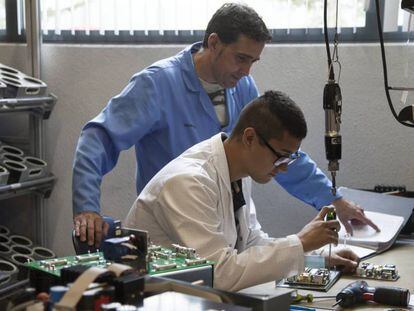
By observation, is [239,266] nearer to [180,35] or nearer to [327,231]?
[327,231]

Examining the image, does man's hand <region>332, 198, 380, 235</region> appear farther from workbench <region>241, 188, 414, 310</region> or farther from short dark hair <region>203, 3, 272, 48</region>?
short dark hair <region>203, 3, 272, 48</region>

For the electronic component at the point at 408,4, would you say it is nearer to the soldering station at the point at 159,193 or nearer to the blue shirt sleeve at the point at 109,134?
the soldering station at the point at 159,193

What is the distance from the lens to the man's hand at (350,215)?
6.95 ft

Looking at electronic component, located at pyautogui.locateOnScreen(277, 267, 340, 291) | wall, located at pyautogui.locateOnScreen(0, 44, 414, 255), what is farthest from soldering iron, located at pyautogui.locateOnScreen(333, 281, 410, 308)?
wall, located at pyautogui.locateOnScreen(0, 44, 414, 255)

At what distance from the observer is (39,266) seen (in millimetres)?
1033

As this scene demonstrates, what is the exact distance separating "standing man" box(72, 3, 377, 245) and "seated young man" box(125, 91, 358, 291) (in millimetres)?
333

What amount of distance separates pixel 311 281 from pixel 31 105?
1.73m

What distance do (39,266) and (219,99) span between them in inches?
52.6

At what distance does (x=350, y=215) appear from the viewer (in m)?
2.12

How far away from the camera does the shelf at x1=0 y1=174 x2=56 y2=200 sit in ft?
9.30

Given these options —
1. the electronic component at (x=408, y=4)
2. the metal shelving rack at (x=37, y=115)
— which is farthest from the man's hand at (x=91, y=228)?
the metal shelving rack at (x=37, y=115)

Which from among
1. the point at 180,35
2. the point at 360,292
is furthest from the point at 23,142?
the point at 360,292

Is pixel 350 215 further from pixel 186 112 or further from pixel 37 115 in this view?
pixel 37 115

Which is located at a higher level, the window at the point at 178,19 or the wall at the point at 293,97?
the window at the point at 178,19
